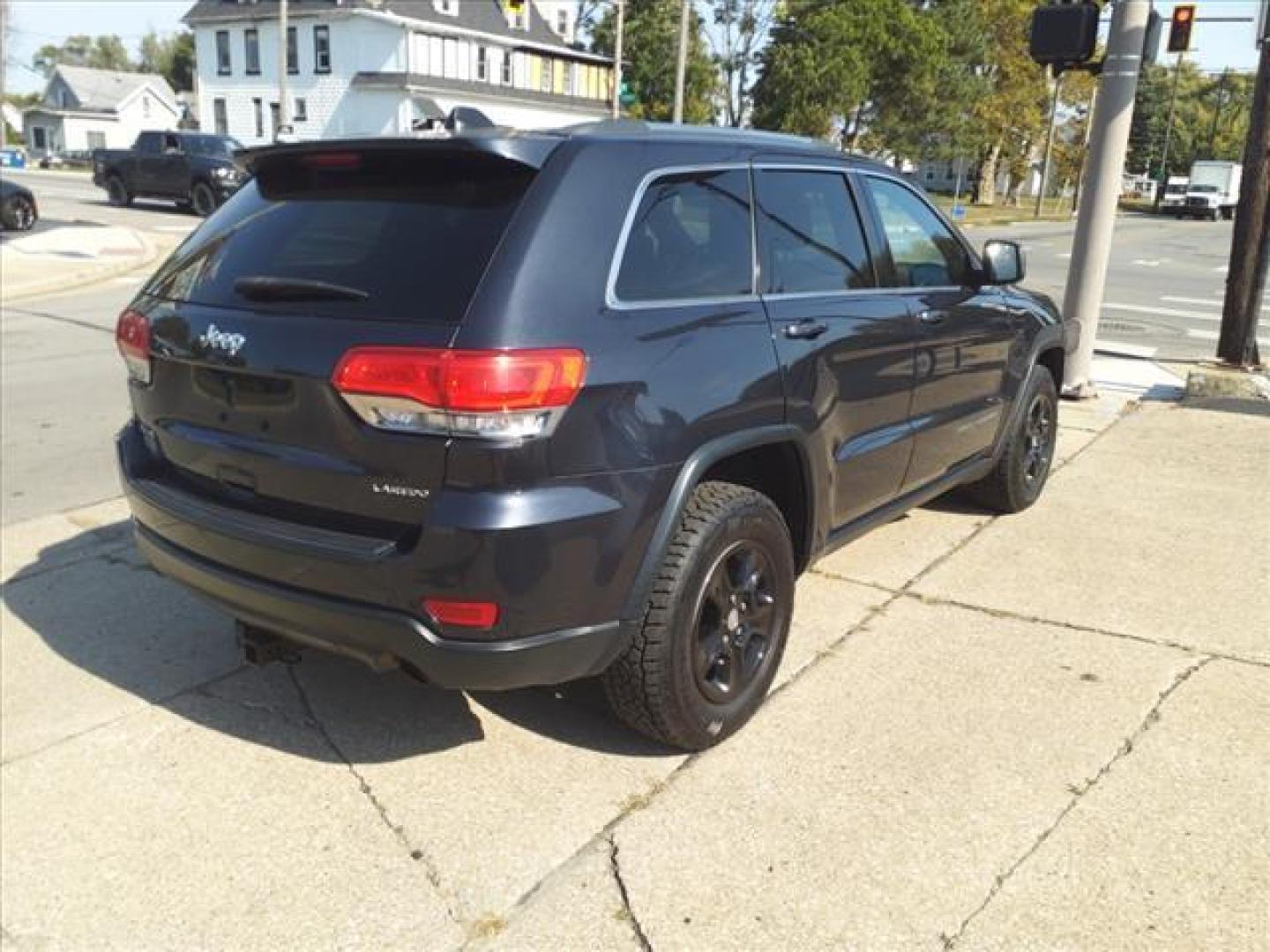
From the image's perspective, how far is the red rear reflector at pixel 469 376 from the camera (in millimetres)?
2576

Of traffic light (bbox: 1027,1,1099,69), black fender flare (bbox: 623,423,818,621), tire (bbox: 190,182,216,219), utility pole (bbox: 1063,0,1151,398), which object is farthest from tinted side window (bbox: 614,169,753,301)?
tire (bbox: 190,182,216,219)

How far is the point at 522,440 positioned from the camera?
8.57 feet

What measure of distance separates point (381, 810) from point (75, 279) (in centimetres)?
1391

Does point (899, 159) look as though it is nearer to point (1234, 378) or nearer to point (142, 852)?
point (1234, 378)

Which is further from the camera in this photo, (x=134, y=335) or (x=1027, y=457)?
(x=1027, y=457)

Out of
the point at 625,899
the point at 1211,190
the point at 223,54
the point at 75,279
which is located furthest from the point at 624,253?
the point at 1211,190

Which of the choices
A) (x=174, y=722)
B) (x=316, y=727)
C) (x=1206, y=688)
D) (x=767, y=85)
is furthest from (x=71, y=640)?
(x=767, y=85)

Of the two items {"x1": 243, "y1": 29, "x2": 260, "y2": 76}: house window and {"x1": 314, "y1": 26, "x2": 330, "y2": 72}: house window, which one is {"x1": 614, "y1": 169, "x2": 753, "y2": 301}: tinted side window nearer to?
{"x1": 314, "y1": 26, "x2": 330, "y2": 72}: house window

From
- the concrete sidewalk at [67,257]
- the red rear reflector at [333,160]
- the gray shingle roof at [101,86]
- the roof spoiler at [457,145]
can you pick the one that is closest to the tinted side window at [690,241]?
the roof spoiler at [457,145]

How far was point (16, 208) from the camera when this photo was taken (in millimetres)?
19797

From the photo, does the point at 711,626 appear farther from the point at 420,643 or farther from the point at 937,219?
the point at 937,219

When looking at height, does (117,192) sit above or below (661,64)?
below

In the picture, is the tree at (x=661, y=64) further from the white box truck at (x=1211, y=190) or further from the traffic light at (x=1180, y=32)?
the traffic light at (x=1180, y=32)

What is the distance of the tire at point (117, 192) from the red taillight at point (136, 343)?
1064 inches
